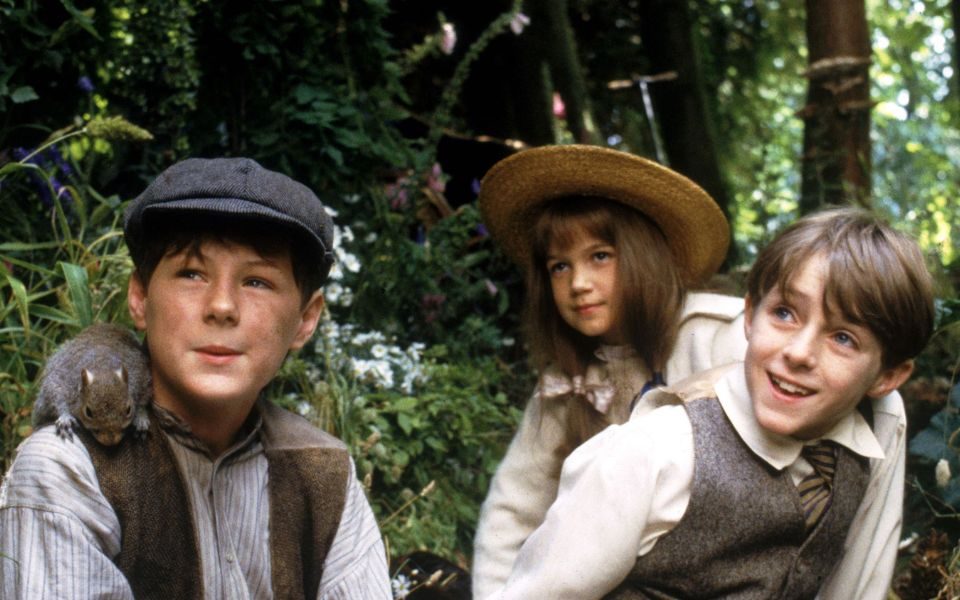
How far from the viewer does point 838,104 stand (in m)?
4.94

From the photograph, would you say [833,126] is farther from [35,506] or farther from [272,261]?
[35,506]

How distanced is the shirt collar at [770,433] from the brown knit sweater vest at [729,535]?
0.02 m

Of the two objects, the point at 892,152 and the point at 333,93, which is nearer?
the point at 333,93

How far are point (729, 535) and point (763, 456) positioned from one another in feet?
0.64

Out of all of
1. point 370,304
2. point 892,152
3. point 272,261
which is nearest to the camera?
point 272,261

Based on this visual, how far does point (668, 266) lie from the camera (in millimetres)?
3666

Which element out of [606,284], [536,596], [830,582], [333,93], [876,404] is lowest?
[830,582]

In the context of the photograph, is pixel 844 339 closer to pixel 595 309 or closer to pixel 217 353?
pixel 595 309

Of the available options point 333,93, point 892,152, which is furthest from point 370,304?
point 892,152

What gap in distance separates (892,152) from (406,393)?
3378mm

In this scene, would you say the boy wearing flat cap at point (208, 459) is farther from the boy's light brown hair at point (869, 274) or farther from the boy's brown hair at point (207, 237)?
the boy's light brown hair at point (869, 274)

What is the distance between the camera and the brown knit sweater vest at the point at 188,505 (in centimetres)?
240

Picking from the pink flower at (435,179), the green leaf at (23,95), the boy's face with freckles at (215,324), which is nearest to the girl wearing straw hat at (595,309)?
the boy's face with freckles at (215,324)

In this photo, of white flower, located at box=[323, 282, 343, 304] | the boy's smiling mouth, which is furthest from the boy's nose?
white flower, located at box=[323, 282, 343, 304]
